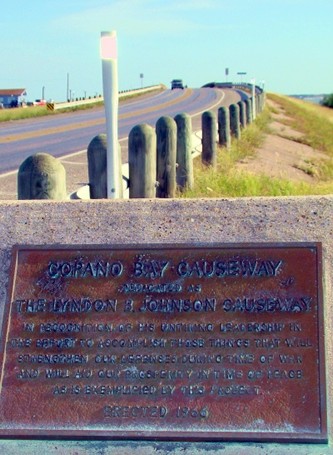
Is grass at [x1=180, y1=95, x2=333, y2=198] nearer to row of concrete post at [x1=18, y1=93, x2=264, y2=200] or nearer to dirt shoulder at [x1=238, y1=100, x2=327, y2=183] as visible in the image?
dirt shoulder at [x1=238, y1=100, x2=327, y2=183]

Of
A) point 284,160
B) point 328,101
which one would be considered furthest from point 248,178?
point 328,101

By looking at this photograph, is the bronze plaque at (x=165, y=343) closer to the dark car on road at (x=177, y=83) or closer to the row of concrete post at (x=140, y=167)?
the row of concrete post at (x=140, y=167)

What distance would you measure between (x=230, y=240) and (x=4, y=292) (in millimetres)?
1318

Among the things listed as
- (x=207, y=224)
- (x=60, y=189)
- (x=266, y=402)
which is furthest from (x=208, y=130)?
(x=266, y=402)

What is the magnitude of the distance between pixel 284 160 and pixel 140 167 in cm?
840

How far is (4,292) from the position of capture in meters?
4.70

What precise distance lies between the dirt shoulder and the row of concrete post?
1.49m

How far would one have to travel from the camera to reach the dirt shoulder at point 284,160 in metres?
12.4

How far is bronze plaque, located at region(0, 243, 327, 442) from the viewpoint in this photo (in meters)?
4.27

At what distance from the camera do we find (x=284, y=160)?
49.5 feet

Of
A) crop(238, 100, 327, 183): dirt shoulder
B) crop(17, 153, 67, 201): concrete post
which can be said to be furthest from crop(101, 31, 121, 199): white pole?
crop(238, 100, 327, 183): dirt shoulder

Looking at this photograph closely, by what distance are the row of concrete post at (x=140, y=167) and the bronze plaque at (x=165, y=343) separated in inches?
38.8

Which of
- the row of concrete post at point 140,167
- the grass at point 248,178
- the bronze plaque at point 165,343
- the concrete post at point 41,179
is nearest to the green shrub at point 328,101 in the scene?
the grass at point 248,178

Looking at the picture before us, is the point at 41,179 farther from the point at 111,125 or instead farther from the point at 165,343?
the point at 165,343
